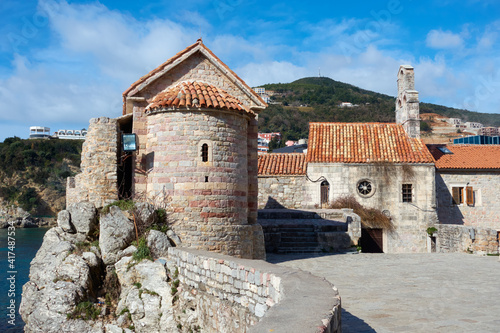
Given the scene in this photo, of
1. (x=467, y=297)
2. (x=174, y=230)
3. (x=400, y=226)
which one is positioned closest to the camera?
(x=467, y=297)

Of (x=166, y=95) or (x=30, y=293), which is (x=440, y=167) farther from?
(x=30, y=293)

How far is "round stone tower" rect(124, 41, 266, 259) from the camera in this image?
1132 cm

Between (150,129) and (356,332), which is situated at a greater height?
(150,129)

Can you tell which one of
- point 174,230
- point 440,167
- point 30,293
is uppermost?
point 440,167

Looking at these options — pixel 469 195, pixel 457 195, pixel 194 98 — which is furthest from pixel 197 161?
pixel 469 195

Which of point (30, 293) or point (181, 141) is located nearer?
point (30, 293)

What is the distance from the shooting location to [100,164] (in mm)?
12086

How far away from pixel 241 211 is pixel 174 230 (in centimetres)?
185

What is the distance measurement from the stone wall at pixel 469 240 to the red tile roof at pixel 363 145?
4.85 m

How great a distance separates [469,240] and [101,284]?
1328 centimetres

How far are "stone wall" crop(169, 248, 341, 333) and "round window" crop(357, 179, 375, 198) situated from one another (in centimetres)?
1534

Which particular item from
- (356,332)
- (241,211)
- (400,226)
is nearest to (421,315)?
(356,332)

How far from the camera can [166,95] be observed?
474 inches

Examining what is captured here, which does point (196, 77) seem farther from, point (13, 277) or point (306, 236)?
point (13, 277)
